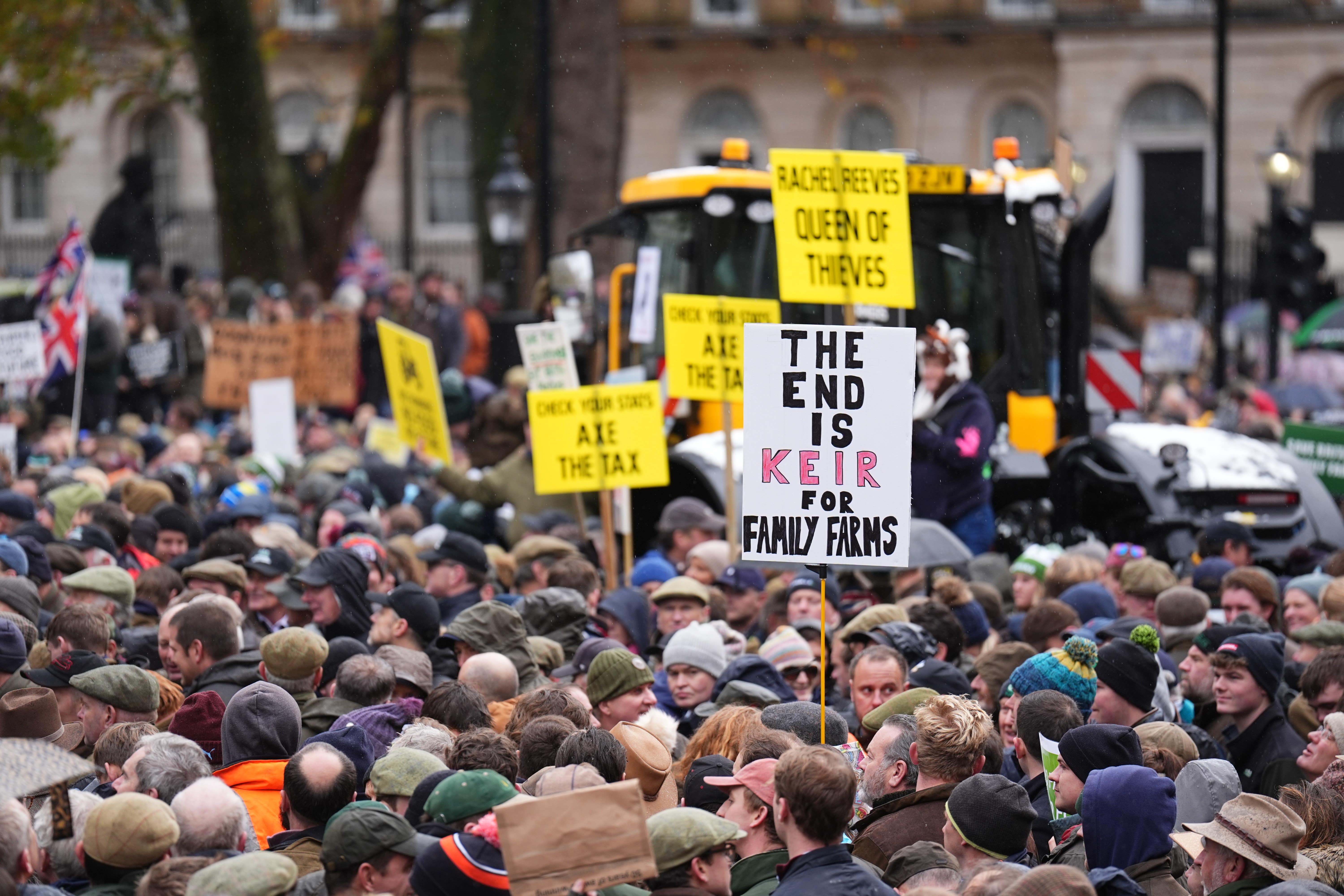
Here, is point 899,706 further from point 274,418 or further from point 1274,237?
point 1274,237

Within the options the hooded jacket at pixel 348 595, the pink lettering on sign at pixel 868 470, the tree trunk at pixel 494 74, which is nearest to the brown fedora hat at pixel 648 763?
the pink lettering on sign at pixel 868 470

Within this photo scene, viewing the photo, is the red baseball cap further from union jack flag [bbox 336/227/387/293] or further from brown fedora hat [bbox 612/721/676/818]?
union jack flag [bbox 336/227/387/293]

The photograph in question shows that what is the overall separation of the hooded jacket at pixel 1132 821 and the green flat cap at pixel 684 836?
1.02 m

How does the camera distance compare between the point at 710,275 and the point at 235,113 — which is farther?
the point at 235,113

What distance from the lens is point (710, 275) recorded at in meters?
11.5

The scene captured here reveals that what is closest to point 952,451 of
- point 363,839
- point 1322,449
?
point 1322,449

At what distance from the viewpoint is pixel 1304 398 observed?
60.2 feet

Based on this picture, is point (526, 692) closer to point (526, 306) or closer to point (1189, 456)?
point (1189, 456)

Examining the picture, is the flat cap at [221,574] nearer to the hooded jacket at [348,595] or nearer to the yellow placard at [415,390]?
the hooded jacket at [348,595]

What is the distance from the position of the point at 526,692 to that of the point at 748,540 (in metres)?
0.92

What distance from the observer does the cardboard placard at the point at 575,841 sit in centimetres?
412

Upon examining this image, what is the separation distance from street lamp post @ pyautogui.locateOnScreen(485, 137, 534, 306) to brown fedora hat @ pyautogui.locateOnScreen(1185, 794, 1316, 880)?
49.0ft

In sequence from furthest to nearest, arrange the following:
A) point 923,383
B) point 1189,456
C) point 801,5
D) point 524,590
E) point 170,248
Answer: point 801,5, point 170,248, point 1189,456, point 923,383, point 524,590

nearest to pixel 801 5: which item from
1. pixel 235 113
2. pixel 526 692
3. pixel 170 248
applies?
pixel 170 248
